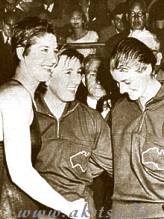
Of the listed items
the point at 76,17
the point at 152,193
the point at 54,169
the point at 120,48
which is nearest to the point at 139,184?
the point at 152,193

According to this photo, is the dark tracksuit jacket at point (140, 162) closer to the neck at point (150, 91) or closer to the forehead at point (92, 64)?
the neck at point (150, 91)

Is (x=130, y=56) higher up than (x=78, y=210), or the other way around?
(x=130, y=56)

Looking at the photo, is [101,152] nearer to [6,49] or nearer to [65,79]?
[65,79]

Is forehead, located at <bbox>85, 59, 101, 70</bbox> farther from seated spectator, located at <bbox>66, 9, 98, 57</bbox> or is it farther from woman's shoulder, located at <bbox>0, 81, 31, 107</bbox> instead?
woman's shoulder, located at <bbox>0, 81, 31, 107</bbox>

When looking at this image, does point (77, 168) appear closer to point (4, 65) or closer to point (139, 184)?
point (139, 184)

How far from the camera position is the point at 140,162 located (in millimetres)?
842

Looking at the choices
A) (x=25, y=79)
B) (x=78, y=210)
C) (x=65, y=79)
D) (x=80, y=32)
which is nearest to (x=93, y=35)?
(x=80, y=32)

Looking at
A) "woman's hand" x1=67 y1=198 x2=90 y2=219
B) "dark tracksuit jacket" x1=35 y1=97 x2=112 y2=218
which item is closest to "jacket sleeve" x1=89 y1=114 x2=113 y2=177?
"dark tracksuit jacket" x1=35 y1=97 x2=112 y2=218

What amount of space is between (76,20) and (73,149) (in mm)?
314

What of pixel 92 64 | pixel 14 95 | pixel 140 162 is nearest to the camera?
pixel 14 95

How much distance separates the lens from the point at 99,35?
96 cm

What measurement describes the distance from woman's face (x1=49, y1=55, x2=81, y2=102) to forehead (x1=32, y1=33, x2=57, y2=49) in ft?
0.22

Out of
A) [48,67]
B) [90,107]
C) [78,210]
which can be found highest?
[48,67]

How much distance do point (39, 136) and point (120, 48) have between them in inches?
9.3
